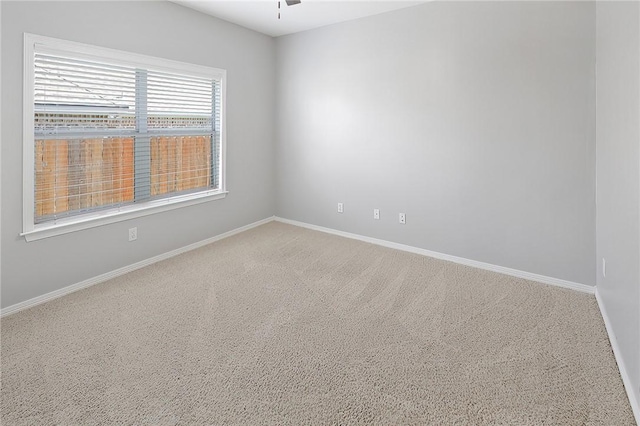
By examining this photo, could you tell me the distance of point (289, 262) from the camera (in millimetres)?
3656

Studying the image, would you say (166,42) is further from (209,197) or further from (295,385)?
(295,385)

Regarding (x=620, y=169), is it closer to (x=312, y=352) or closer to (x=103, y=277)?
(x=312, y=352)

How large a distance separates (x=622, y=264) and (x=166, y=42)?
4.01 m

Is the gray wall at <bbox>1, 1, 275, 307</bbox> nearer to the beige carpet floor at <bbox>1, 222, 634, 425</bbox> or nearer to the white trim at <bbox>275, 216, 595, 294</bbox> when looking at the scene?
the beige carpet floor at <bbox>1, 222, 634, 425</bbox>

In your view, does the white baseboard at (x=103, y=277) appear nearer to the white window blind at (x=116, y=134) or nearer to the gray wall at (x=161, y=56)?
the gray wall at (x=161, y=56)

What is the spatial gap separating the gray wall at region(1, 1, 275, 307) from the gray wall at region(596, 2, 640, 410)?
3.51 metres

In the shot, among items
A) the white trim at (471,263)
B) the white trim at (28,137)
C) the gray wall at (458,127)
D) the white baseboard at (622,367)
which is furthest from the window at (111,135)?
the white baseboard at (622,367)

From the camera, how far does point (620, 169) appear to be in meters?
2.10

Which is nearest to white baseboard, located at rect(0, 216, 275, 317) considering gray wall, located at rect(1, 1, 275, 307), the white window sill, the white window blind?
gray wall, located at rect(1, 1, 275, 307)

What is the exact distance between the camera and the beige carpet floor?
1.71m

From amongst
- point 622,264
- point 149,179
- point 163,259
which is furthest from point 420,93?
point 163,259

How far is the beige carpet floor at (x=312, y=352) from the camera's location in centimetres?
171

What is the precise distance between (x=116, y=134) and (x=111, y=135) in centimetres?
5

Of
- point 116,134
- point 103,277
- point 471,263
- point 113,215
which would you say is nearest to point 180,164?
point 116,134
